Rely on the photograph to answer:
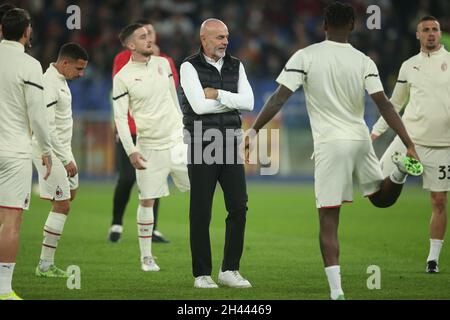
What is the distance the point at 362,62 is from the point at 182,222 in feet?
27.4

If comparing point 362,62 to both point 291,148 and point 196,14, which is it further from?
point 196,14

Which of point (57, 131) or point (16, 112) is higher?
point (16, 112)

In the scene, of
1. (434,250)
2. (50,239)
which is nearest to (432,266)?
(434,250)

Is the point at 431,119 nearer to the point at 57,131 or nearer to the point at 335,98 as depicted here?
the point at 335,98

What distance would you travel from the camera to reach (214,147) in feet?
31.3

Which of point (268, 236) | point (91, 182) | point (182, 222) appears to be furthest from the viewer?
point (91, 182)

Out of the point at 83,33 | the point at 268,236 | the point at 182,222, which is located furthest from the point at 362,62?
the point at 83,33

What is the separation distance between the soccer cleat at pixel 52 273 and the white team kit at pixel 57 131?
731 millimetres

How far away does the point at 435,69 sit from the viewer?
10906 millimetres

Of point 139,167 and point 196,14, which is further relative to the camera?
point 196,14

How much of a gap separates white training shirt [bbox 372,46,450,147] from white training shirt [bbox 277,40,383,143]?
2.21 meters

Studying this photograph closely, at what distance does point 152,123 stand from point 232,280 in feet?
8.00

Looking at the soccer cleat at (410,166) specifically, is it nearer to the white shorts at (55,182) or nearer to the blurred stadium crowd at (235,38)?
the white shorts at (55,182)

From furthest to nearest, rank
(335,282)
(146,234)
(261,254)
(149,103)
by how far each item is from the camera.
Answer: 1. (261,254)
2. (149,103)
3. (146,234)
4. (335,282)
